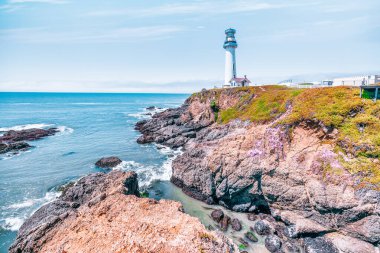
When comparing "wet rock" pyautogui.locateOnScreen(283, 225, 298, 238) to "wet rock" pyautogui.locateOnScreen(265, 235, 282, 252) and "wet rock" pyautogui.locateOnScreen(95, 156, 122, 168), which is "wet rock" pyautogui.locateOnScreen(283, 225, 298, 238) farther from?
"wet rock" pyautogui.locateOnScreen(95, 156, 122, 168)

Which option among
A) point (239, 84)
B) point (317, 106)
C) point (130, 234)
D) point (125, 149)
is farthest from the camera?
point (239, 84)

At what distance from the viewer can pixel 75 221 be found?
13148mm

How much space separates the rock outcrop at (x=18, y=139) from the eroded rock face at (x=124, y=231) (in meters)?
37.3

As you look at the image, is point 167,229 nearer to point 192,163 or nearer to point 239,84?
point 192,163

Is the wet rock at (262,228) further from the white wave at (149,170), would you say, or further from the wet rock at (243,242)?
the white wave at (149,170)

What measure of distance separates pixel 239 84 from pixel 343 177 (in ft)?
148

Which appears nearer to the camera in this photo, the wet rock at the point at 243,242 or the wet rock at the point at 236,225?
the wet rock at the point at 243,242

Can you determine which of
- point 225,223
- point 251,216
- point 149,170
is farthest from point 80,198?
point 251,216

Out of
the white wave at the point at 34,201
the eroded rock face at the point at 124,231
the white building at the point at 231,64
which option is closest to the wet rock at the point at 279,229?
the eroded rock face at the point at 124,231

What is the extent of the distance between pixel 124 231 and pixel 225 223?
11530mm

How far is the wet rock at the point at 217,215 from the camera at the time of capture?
21.1m

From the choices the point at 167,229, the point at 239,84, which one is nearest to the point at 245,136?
the point at 167,229

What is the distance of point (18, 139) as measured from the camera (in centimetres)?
5028

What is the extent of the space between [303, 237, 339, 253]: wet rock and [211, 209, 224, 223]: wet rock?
7003mm
